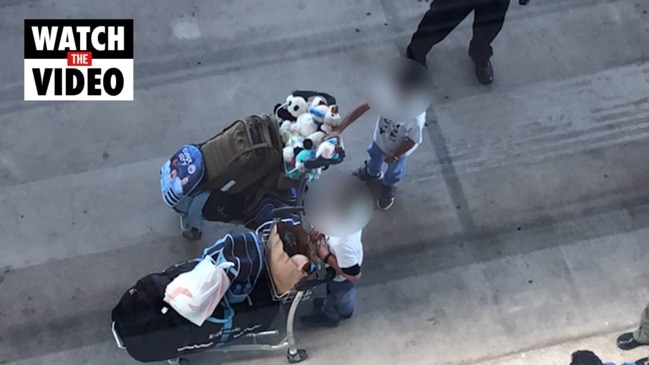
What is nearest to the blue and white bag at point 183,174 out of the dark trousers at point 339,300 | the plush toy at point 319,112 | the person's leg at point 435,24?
the plush toy at point 319,112

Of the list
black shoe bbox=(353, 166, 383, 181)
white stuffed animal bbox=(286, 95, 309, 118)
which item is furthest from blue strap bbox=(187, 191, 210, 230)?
black shoe bbox=(353, 166, 383, 181)

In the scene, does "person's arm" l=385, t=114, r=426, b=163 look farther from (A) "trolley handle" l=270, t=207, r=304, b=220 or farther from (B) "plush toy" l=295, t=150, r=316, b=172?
(A) "trolley handle" l=270, t=207, r=304, b=220

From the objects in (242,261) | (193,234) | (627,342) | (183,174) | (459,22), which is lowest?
(627,342)

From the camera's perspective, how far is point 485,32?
480 centimetres

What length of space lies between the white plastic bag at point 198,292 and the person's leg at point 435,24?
184cm

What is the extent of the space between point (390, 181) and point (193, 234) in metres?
1.00

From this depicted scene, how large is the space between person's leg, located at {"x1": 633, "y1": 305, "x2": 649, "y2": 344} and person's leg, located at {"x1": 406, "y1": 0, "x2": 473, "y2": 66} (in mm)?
1750

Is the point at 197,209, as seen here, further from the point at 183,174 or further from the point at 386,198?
the point at 386,198

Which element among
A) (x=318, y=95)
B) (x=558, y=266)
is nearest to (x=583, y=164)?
(x=558, y=266)

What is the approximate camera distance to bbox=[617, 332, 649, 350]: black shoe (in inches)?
164

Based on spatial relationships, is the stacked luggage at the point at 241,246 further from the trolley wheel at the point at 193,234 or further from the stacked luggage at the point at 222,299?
the trolley wheel at the point at 193,234

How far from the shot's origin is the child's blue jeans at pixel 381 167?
4320 mm

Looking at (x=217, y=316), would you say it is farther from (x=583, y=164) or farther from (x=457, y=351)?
(x=583, y=164)

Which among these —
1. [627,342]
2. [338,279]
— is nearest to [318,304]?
[338,279]
